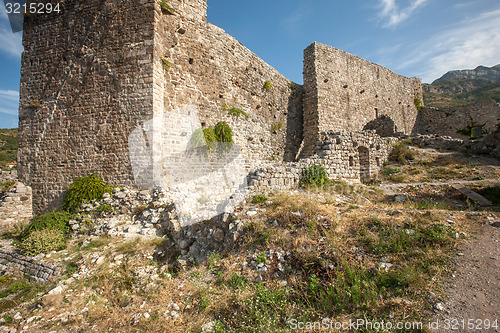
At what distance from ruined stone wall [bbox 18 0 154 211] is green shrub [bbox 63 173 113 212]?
1.04 ft

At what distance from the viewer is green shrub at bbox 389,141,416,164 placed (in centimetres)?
1212

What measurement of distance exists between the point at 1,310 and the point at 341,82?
17.9 m

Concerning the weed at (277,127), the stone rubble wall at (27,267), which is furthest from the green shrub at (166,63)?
the stone rubble wall at (27,267)

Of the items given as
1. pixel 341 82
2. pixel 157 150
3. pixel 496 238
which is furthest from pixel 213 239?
pixel 341 82

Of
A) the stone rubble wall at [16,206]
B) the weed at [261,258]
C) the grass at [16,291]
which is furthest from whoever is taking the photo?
the stone rubble wall at [16,206]

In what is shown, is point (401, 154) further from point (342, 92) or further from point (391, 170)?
point (342, 92)

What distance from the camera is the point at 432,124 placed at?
69.5 ft

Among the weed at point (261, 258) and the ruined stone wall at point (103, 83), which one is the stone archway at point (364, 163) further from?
the weed at point (261, 258)

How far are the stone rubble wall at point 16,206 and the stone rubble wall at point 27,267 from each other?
228 centimetres

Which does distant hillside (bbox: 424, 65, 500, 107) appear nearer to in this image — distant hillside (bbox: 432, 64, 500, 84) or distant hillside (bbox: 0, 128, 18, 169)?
distant hillside (bbox: 432, 64, 500, 84)

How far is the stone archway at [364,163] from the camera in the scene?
11.0 m

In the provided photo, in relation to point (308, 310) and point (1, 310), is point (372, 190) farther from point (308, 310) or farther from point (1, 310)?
point (1, 310)

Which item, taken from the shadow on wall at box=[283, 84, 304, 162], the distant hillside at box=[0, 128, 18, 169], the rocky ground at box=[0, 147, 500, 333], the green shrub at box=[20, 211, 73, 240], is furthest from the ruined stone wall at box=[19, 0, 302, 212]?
the distant hillside at box=[0, 128, 18, 169]

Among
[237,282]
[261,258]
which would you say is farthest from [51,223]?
[261,258]
